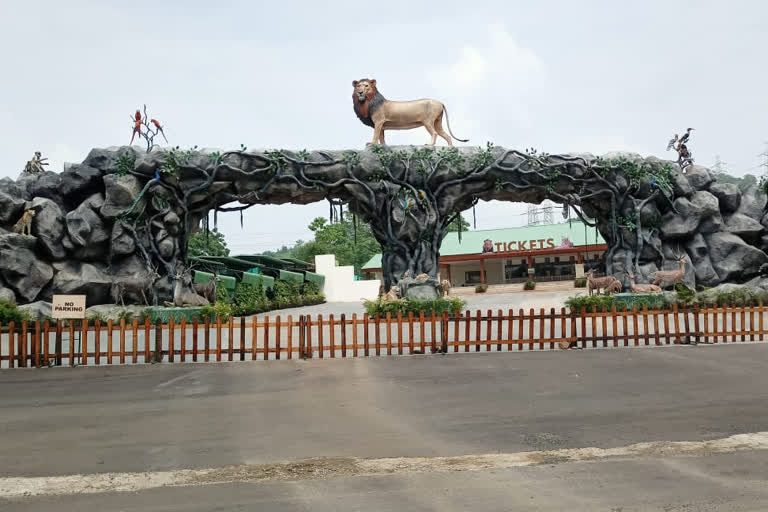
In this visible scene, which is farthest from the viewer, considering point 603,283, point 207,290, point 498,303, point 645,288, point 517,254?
point 517,254

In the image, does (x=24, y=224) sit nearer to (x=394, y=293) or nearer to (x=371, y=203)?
(x=371, y=203)

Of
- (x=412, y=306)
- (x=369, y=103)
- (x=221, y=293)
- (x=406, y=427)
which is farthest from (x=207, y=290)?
(x=406, y=427)

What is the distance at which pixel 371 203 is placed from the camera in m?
20.6

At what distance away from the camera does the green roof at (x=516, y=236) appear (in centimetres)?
3909

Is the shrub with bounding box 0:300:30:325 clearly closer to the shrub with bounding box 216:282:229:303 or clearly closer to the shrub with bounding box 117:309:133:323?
the shrub with bounding box 117:309:133:323

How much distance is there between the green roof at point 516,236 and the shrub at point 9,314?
2785 cm

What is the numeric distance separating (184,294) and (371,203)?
6.98 m

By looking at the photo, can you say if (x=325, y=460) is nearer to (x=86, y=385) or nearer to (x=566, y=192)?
(x=86, y=385)

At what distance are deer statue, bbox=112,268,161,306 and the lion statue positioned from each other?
878 centimetres

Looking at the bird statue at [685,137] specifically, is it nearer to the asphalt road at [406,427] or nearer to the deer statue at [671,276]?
the deer statue at [671,276]

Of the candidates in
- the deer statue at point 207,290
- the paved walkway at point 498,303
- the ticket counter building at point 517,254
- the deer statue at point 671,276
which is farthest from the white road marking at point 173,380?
the ticket counter building at point 517,254

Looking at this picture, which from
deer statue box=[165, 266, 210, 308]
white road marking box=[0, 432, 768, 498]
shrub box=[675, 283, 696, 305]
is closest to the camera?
white road marking box=[0, 432, 768, 498]

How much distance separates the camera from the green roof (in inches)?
1539

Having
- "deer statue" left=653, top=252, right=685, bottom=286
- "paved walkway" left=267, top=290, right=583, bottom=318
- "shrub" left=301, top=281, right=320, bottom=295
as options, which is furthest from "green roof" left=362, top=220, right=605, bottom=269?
"deer statue" left=653, top=252, right=685, bottom=286
